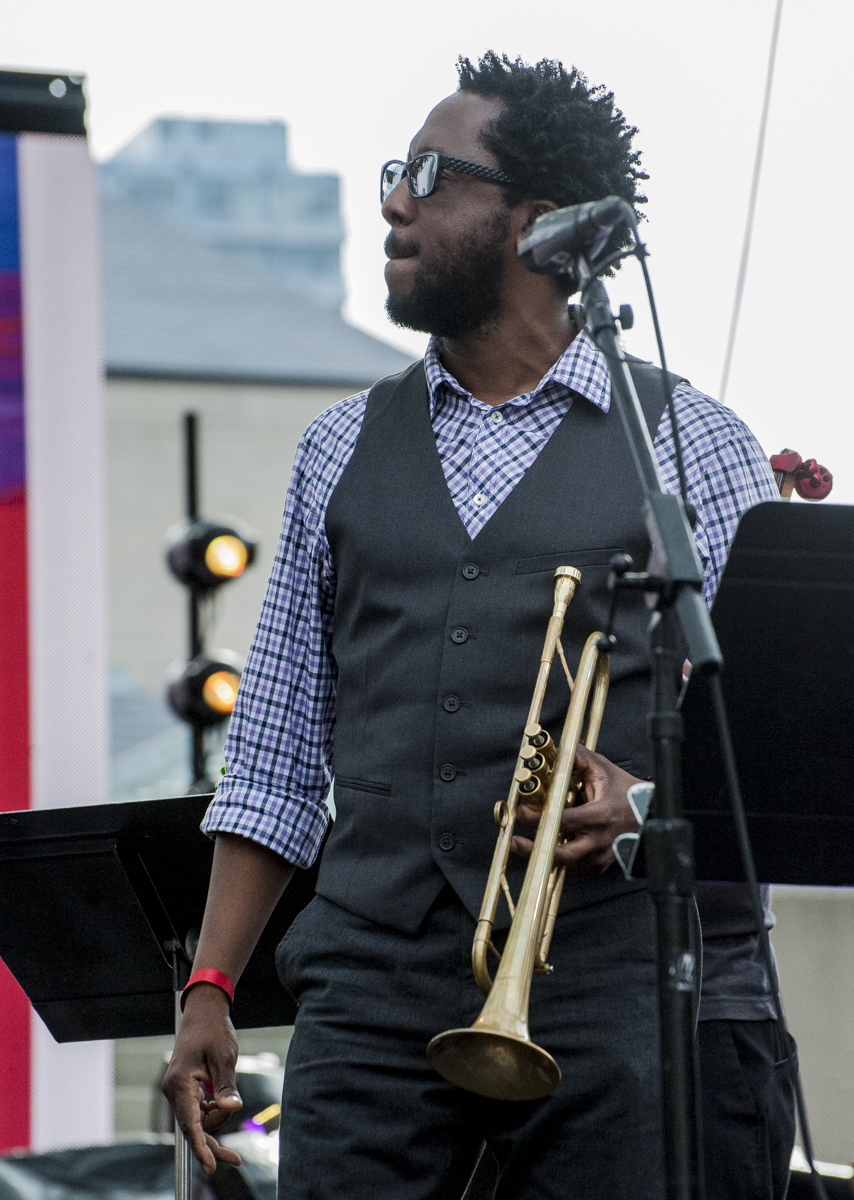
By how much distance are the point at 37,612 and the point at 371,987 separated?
8.45 ft

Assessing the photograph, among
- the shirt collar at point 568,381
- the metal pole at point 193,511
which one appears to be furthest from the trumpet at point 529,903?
the metal pole at point 193,511

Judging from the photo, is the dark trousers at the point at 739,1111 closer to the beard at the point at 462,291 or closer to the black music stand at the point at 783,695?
the black music stand at the point at 783,695

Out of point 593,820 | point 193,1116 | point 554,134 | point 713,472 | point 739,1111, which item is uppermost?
point 554,134

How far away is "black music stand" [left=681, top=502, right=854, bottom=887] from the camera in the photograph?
1.36 m

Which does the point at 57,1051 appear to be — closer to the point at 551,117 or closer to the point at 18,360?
the point at 18,360

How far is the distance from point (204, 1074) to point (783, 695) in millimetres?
850

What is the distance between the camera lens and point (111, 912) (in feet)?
7.52

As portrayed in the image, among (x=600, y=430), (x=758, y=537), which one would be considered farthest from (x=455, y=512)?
(x=758, y=537)

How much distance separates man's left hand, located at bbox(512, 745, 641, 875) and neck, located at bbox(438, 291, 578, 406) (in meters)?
0.59

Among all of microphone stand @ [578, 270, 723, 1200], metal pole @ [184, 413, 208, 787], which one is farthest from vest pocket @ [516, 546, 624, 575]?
metal pole @ [184, 413, 208, 787]

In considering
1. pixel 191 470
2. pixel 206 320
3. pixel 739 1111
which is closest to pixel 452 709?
pixel 739 1111

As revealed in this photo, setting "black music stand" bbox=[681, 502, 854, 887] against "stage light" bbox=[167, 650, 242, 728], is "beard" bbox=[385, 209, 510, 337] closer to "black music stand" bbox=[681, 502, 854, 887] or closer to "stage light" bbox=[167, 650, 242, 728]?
"black music stand" bbox=[681, 502, 854, 887]

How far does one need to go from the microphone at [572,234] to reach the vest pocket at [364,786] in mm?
621

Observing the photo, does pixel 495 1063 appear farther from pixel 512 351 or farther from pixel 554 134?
pixel 554 134
